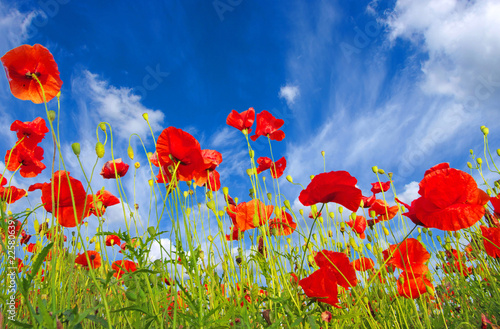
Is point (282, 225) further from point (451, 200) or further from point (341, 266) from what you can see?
point (451, 200)

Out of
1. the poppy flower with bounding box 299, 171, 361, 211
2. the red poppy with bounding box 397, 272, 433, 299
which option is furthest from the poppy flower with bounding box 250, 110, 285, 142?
the red poppy with bounding box 397, 272, 433, 299

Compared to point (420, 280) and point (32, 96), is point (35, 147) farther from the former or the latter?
point (420, 280)

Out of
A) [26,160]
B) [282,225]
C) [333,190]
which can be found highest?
[26,160]

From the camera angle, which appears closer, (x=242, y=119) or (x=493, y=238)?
(x=493, y=238)

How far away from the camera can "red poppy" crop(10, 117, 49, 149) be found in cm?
204

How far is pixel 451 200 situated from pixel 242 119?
1311mm

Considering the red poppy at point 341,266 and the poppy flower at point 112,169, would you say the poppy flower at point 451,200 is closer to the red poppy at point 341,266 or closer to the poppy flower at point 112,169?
the red poppy at point 341,266

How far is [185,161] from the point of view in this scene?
1.43 meters

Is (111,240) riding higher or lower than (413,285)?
higher

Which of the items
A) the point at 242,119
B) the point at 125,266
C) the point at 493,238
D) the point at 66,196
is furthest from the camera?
the point at 242,119

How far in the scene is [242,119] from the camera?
2.13 metres

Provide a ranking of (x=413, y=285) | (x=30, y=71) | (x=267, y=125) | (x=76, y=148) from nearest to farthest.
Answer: (x=76, y=148)
(x=30, y=71)
(x=413, y=285)
(x=267, y=125)

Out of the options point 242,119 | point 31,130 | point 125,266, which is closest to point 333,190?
point 242,119

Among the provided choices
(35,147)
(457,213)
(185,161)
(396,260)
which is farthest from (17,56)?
(396,260)
